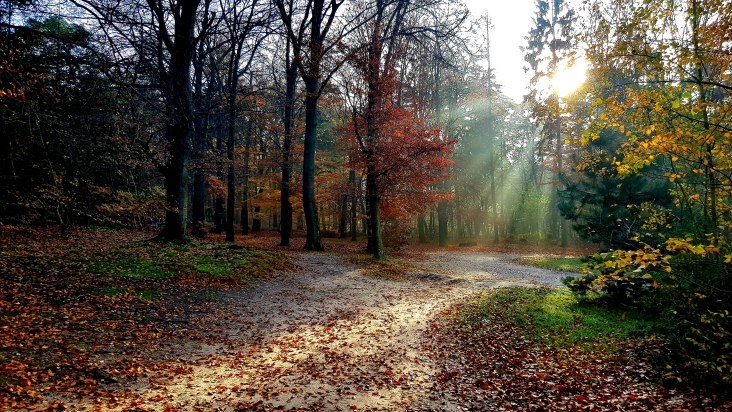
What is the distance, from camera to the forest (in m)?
4.57

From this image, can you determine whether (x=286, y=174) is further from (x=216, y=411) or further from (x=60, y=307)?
(x=216, y=411)

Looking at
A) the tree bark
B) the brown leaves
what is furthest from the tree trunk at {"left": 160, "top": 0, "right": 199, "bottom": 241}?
the brown leaves

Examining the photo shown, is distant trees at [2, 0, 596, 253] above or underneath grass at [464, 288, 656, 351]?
above

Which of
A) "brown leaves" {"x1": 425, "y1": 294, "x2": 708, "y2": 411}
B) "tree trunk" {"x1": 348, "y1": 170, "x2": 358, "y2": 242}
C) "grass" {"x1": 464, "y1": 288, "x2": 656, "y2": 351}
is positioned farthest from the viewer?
"tree trunk" {"x1": 348, "y1": 170, "x2": 358, "y2": 242}

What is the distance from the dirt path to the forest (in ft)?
1.67

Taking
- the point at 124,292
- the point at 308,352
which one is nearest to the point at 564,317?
the point at 308,352

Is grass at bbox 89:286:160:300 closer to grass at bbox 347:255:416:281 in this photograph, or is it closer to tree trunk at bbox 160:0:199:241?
tree trunk at bbox 160:0:199:241

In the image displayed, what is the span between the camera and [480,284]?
12.5 metres

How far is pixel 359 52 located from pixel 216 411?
47.0 ft

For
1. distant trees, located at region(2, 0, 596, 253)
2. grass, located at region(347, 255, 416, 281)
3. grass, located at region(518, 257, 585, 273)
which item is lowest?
grass, located at region(518, 257, 585, 273)

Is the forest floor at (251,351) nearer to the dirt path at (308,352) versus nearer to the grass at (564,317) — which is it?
the dirt path at (308,352)

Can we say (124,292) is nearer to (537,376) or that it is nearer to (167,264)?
(167,264)

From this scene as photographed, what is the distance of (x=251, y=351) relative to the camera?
19.9 feet

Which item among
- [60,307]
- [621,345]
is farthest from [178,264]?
[621,345]
